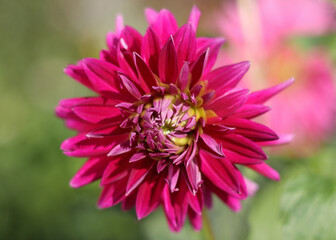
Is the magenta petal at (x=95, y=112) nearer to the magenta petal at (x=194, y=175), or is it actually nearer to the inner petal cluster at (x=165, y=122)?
the inner petal cluster at (x=165, y=122)

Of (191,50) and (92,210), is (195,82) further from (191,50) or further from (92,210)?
(92,210)

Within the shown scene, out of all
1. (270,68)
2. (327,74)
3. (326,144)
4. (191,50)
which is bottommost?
(326,144)

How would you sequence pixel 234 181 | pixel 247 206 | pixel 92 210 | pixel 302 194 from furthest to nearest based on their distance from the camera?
pixel 92 210
pixel 247 206
pixel 302 194
pixel 234 181

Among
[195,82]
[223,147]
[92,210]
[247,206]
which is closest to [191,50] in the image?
[195,82]

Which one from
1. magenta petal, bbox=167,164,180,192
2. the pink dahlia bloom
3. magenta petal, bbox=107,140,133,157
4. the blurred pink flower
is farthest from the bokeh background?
magenta petal, bbox=107,140,133,157

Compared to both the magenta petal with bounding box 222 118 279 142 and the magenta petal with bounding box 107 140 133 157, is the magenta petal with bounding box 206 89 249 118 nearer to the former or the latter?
the magenta petal with bounding box 222 118 279 142

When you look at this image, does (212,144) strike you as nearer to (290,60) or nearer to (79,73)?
(79,73)

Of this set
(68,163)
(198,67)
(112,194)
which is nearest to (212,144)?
(198,67)
